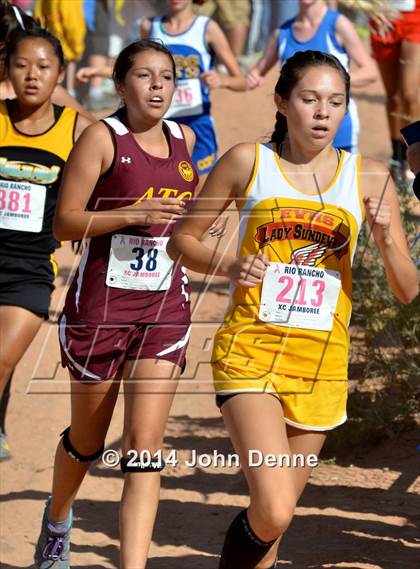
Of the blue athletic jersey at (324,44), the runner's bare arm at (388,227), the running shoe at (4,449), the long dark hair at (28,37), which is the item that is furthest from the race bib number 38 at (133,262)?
the blue athletic jersey at (324,44)

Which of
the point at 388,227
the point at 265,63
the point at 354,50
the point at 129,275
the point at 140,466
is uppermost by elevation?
the point at 388,227

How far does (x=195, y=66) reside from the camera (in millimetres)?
7766

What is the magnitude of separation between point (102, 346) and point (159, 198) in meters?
0.59

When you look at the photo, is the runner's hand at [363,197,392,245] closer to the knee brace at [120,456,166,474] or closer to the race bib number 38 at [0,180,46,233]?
the knee brace at [120,456,166,474]

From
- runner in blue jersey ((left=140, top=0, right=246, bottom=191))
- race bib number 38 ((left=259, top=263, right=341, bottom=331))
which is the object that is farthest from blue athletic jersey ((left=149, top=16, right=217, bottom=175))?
race bib number 38 ((left=259, top=263, right=341, bottom=331))

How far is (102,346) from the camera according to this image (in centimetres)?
453

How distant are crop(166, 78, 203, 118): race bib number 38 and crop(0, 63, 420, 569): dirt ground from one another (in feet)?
4.86

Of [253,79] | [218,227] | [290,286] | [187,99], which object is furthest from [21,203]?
[253,79]

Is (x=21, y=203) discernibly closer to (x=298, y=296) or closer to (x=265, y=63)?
(x=298, y=296)

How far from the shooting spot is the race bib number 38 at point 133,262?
4543 millimetres

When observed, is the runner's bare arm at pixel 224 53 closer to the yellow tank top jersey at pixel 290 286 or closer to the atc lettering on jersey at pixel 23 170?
the atc lettering on jersey at pixel 23 170

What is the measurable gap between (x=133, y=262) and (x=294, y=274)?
760mm

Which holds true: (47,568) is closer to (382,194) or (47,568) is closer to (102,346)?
(102,346)

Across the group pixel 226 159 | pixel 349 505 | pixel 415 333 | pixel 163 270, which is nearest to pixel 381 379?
pixel 415 333
